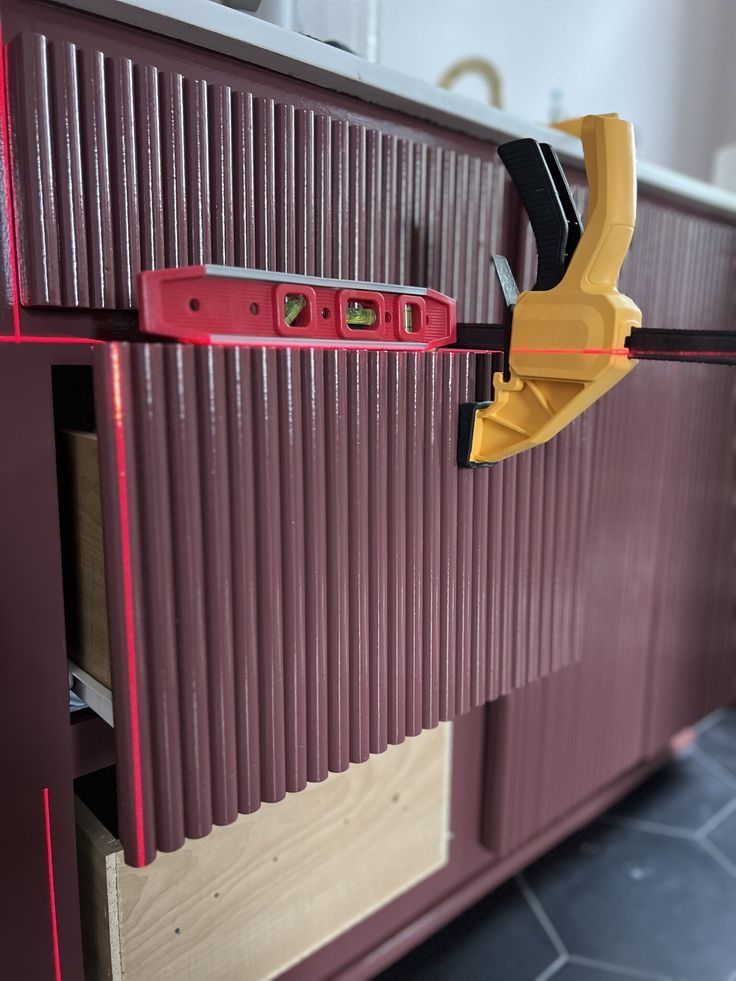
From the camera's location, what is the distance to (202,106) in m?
0.58

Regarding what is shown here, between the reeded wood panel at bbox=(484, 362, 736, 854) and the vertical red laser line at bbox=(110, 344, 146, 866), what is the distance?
1.98 feet

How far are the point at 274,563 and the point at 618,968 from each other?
82 centimetres

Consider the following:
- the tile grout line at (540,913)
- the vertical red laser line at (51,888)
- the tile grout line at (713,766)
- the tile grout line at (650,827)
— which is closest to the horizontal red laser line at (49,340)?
the vertical red laser line at (51,888)

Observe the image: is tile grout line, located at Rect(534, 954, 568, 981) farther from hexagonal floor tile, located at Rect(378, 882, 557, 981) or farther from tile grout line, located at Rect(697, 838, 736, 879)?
tile grout line, located at Rect(697, 838, 736, 879)

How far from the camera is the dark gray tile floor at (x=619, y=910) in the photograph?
995 mm

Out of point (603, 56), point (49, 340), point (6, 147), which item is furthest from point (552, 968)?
point (603, 56)

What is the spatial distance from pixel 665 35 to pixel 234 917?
5.61 feet

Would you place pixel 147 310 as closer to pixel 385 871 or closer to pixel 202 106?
pixel 202 106

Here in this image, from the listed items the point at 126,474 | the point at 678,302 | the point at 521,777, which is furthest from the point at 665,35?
the point at 126,474

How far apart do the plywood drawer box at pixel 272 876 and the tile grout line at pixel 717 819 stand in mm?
557

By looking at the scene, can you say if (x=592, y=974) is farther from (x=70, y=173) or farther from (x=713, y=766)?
(x=70, y=173)

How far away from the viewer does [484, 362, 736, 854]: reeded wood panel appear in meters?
1.03

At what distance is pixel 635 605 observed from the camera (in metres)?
1.15

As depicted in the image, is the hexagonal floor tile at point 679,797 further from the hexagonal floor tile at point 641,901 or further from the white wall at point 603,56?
the white wall at point 603,56
